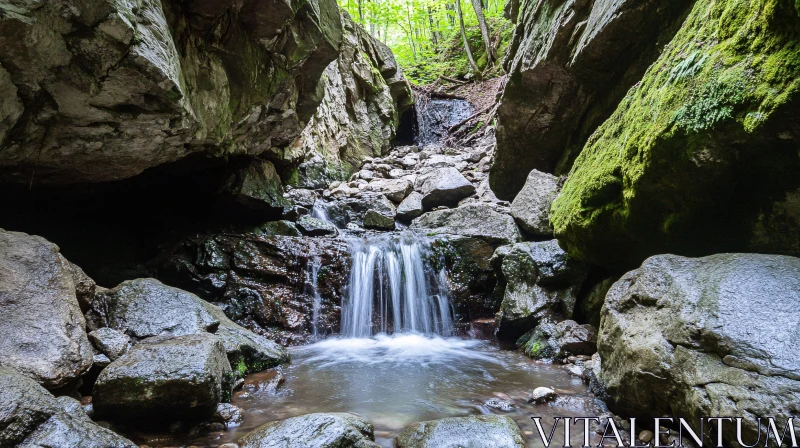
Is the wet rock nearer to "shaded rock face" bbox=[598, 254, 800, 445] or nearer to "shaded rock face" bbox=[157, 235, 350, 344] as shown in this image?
"shaded rock face" bbox=[157, 235, 350, 344]

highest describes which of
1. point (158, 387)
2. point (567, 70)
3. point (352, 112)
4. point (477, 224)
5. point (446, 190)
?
point (352, 112)

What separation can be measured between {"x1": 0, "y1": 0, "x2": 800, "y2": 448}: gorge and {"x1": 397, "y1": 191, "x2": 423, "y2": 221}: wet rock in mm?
1654

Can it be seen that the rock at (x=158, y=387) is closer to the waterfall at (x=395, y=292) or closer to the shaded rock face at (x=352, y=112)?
the waterfall at (x=395, y=292)

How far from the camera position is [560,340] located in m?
5.25

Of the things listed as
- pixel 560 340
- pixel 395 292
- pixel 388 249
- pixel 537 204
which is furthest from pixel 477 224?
pixel 560 340

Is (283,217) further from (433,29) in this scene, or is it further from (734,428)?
(433,29)

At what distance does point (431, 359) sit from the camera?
5684mm

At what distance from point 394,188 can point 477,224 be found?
15.2ft

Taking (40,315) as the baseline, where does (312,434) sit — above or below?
below

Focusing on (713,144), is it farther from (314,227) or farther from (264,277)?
(314,227)

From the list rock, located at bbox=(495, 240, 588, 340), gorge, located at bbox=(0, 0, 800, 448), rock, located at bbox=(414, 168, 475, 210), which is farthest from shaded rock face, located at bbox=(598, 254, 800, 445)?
rock, located at bbox=(414, 168, 475, 210)

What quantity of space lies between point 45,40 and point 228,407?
3.19 metres

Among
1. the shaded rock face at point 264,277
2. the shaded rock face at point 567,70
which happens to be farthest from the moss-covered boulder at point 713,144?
the shaded rock face at point 264,277

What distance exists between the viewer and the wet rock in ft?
36.4
